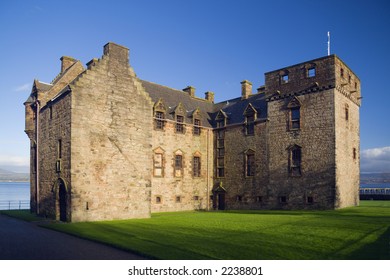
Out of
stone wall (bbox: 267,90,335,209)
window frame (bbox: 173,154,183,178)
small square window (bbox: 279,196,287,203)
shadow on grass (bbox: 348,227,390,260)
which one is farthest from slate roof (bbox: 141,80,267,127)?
shadow on grass (bbox: 348,227,390,260)

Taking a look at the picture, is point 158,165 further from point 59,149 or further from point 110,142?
point 59,149

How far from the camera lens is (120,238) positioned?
51.3 feet

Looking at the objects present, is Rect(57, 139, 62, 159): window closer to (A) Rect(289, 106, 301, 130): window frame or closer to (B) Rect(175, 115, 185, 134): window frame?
(B) Rect(175, 115, 185, 134): window frame

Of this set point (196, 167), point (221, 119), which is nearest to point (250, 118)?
point (221, 119)

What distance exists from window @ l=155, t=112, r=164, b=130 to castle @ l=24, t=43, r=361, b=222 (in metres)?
0.11

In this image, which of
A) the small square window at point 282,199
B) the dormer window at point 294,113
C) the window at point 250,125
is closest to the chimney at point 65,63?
the window at point 250,125

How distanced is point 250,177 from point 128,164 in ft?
49.5

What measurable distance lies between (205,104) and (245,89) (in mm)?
6440

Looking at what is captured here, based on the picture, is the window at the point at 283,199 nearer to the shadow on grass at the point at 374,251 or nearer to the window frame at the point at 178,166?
the window frame at the point at 178,166

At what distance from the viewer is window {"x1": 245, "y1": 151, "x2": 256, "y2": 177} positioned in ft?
116

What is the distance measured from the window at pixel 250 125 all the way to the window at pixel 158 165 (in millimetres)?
10331

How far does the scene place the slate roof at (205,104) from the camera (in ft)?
121
